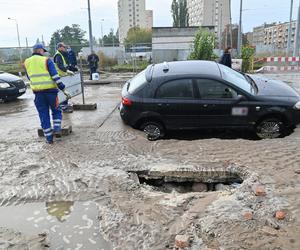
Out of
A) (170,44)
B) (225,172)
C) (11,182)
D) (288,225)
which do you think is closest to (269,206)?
(288,225)

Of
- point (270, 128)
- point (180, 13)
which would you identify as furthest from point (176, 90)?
point (180, 13)

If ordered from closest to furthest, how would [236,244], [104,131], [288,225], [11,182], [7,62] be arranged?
[236,244], [288,225], [11,182], [104,131], [7,62]

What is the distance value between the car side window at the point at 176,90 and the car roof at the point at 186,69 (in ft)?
0.74

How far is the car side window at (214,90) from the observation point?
6.88 m

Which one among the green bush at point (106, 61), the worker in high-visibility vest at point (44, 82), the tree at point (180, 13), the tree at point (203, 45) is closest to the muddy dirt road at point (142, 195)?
the worker in high-visibility vest at point (44, 82)

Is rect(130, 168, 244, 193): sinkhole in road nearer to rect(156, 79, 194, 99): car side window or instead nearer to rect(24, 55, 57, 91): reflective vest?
rect(156, 79, 194, 99): car side window

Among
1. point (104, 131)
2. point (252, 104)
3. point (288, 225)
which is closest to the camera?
point (288, 225)

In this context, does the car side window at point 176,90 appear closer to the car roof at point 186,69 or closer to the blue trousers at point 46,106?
the car roof at point 186,69

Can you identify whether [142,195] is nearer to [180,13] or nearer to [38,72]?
[38,72]

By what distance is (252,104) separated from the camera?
22.5 ft

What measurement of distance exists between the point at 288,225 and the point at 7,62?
102 feet

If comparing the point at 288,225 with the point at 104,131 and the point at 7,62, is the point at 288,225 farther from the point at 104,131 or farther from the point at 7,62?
the point at 7,62

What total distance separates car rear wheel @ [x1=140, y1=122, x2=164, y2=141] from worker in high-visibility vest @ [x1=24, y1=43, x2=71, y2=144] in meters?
1.94

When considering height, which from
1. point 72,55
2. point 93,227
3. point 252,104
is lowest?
point 93,227
